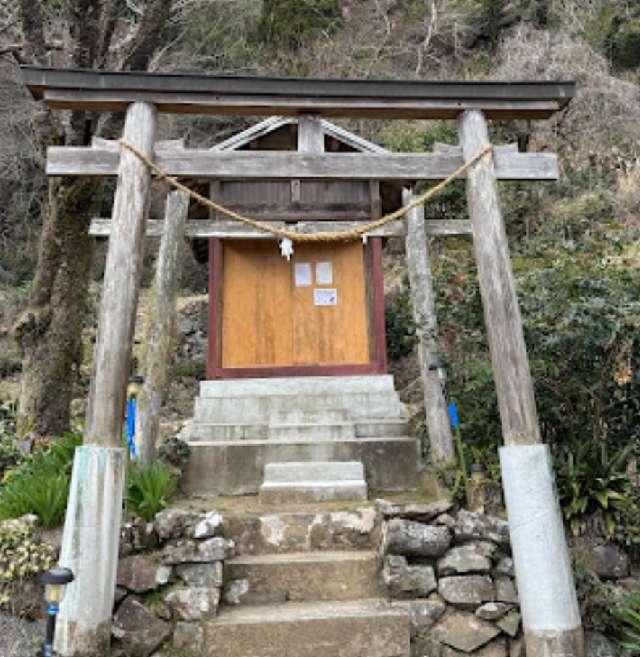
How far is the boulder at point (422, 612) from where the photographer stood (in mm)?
4336

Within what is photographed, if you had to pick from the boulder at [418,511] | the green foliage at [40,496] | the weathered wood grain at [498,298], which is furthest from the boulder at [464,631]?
the green foliage at [40,496]

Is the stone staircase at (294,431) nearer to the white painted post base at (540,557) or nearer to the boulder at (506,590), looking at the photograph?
the boulder at (506,590)

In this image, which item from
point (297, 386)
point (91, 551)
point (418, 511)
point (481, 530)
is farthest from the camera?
point (297, 386)

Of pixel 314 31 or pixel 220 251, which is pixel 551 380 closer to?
pixel 220 251

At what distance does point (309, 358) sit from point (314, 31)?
14.2 meters

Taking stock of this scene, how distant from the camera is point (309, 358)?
33.3ft

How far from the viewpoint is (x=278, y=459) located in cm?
695

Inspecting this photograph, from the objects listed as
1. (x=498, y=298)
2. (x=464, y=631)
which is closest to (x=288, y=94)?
(x=498, y=298)

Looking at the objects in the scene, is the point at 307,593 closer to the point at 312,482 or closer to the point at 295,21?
the point at 312,482

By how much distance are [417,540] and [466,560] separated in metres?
0.39

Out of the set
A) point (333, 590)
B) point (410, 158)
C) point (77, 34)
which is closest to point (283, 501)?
point (333, 590)

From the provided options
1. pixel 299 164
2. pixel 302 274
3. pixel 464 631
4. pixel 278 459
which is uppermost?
pixel 302 274

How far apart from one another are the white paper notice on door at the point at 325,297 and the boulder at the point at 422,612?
6444 millimetres

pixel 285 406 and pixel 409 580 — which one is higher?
pixel 285 406
